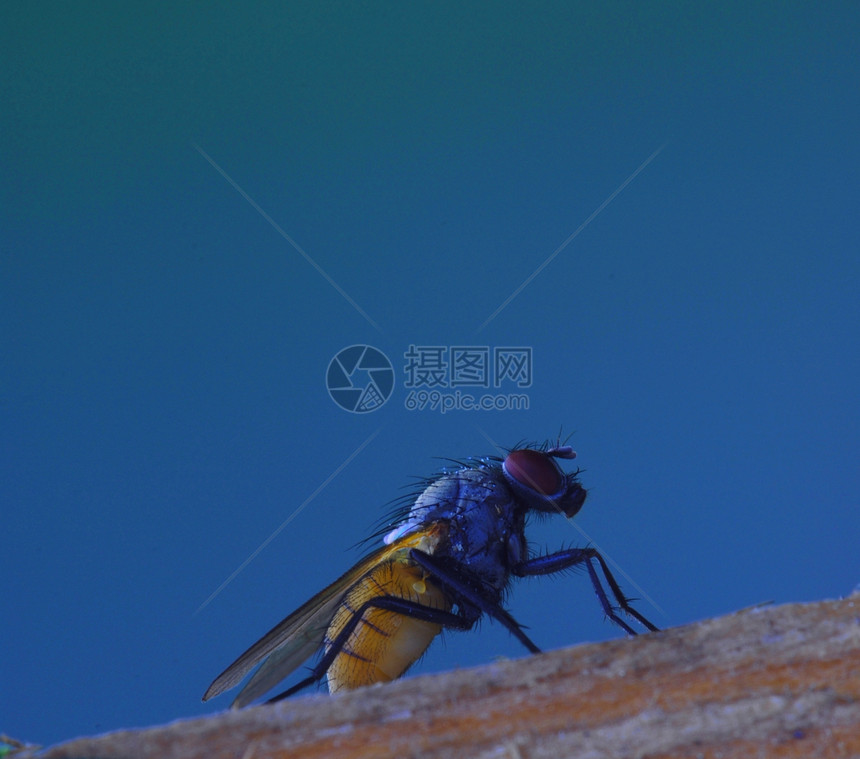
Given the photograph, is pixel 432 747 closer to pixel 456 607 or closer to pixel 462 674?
pixel 462 674

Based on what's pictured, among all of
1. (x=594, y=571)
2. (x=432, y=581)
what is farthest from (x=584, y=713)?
(x=432, y=581)

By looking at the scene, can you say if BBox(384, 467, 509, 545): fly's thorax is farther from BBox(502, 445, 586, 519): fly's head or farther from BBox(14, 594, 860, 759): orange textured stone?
BBox(14, 594, 860, 759): orange textured stone

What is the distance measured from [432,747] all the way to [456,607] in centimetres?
69

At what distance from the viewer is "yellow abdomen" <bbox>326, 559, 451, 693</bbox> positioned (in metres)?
1.24

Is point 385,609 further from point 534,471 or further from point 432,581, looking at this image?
Answer: point 534,471

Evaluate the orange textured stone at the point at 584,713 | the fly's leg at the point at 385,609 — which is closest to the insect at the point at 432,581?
the fly's leg at the point at 385,609

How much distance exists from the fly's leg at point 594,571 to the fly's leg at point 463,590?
0.39ft

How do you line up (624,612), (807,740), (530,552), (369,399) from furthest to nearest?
1. (369,399)
2. (530,552)
3. (624,612)
4. (807,740)

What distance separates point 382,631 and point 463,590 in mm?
144

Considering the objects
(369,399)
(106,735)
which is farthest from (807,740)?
(369,399)

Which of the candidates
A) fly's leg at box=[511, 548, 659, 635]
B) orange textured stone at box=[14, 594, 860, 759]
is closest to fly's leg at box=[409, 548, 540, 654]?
fly's leg at box=[511, 548, 659, 635]

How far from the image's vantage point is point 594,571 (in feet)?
3.97

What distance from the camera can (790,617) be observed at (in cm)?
82

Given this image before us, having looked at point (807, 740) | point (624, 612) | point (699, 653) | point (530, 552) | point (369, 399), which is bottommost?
point (807, 740)
